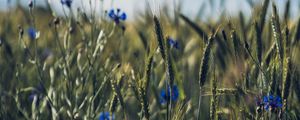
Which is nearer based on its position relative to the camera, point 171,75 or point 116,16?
point 171,75

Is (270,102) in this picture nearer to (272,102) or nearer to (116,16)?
(272,102)

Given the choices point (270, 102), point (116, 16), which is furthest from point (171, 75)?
point (116, 16)

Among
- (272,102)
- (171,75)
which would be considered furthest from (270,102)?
(171,75)

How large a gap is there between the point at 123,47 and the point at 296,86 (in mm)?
1190

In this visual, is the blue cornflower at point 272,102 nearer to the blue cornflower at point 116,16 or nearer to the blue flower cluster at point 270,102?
the blue flower cluster at point 270,102

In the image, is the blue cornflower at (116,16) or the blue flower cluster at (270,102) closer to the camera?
the blue flower cluster at (270,102)

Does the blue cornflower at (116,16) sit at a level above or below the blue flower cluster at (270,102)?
above

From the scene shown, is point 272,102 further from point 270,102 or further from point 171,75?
point 171,75

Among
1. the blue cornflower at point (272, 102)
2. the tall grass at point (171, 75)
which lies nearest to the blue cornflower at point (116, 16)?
the tall grass at point (171, 75)

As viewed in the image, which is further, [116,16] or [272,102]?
[116,16]

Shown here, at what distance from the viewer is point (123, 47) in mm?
2301

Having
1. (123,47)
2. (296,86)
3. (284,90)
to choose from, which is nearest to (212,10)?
(123,47)

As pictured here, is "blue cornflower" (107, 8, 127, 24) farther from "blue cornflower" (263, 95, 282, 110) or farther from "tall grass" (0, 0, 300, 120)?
"blue cornflower" (263, 95, 282, 110)

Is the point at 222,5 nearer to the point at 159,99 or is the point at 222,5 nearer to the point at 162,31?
the point at 159,99
